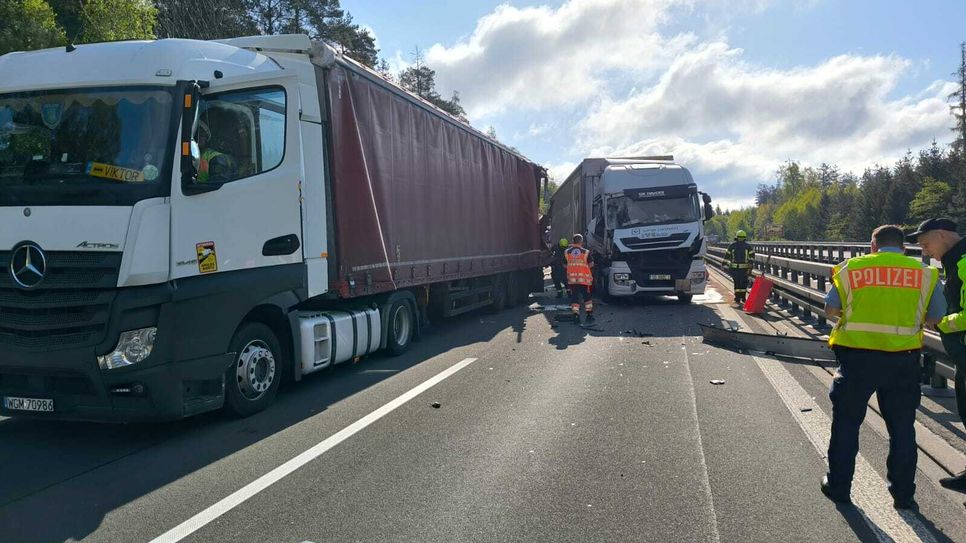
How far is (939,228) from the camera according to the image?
4.12 metres

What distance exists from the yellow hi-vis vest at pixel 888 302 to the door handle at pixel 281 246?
4.72 metres

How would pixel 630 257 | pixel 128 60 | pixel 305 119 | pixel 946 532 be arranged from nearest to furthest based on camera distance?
1. pixel 946 532
2. pixel 128 60
3. pixel 305 119
4. pixel 630 257

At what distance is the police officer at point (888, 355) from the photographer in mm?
3961

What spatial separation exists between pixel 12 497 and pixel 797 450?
5.35m

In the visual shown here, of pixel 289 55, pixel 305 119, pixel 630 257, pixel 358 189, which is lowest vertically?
pixel 630 257

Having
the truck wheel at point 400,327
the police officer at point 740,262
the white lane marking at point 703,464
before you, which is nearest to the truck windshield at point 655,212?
the police officer at point 740,262

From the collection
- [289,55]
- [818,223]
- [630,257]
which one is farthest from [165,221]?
[818,223]

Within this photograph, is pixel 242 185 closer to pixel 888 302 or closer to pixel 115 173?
pixel 115 173

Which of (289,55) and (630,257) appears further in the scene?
(630,257)

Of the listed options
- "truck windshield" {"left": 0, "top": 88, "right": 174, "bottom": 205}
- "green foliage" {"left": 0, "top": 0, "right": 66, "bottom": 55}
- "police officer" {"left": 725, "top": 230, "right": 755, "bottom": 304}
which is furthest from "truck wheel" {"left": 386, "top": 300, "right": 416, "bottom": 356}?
"green foliage" {"left": 0, "top": 0, "right": 66, "bottom": 55}

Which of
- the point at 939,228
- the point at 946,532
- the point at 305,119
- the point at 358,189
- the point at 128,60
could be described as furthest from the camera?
the point at 358,189

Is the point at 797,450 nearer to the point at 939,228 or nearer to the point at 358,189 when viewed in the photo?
the point at 939,228

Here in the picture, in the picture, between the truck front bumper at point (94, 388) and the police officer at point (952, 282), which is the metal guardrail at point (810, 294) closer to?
the police officer at point (952, 282)

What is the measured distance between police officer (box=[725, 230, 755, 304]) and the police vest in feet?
14.3
